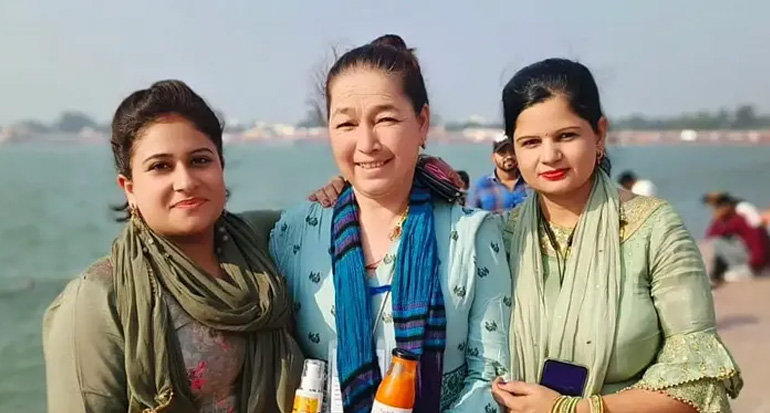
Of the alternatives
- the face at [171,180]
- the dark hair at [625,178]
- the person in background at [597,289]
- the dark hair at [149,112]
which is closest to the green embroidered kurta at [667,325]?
the person in background at [597,289]

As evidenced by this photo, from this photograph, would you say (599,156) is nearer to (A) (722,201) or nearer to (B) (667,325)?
(B) (667,325)

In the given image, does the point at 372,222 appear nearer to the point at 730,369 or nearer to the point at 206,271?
the point at 206,271

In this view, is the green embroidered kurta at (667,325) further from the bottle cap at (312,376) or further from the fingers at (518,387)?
the bottle cap at (312,376)

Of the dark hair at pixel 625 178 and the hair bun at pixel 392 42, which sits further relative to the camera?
the dark hair at pixel 625 178

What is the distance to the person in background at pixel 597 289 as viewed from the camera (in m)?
2.42

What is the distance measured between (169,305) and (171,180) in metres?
0.32

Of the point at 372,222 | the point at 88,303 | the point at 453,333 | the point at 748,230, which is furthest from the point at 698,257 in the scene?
the point at 748,230

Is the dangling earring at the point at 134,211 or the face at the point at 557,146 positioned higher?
the face at the point at 557,146

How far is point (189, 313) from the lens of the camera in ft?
7.56

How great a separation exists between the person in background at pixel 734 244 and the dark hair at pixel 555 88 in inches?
444

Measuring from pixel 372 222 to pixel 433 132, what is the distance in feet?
1.10

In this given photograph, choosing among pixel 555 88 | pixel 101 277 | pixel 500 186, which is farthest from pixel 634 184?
pixel 101 277

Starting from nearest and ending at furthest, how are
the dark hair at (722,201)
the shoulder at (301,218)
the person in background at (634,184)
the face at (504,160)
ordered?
1. the shoulder at (301,218)
2. the face at (504,160)
3. the person in background at (634,184)
4. the dark hair at (722,201)

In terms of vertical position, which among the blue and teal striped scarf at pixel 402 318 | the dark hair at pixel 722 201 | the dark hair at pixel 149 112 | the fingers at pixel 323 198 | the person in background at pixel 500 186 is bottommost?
the blue and teal striped scarf at pixel 402 318
